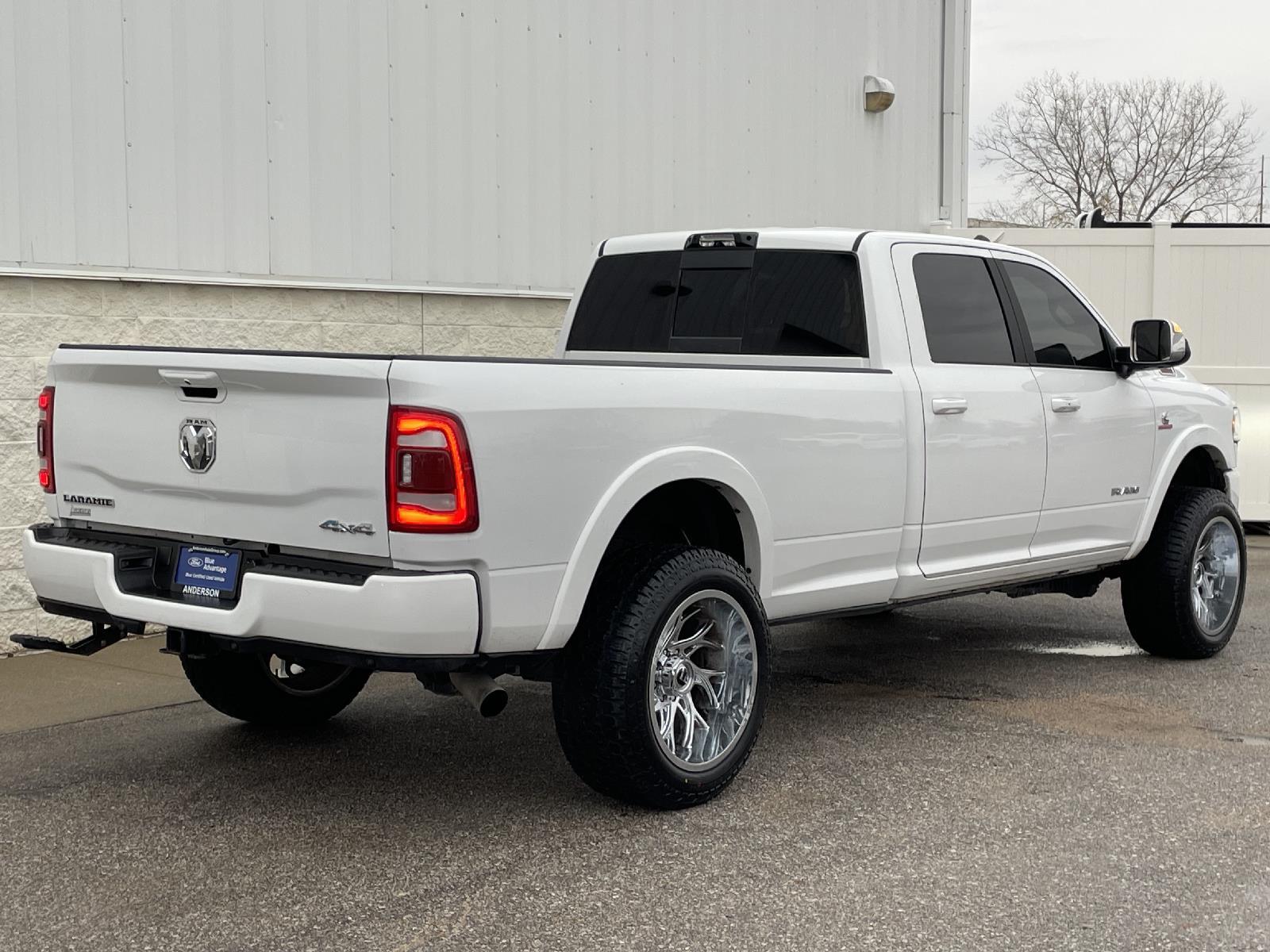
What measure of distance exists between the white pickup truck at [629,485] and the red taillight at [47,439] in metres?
0.02

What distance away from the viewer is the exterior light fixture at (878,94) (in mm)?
12578

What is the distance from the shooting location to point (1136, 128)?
51531mm

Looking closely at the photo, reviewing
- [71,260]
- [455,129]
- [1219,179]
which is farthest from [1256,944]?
[1219,179]

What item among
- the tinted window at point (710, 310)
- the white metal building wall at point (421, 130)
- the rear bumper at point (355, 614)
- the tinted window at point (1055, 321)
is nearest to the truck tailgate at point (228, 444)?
the rear bumper at point (355, 614)

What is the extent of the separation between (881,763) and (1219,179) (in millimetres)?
50291

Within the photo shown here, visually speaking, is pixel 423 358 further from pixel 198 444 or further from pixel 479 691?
pixel 479 691

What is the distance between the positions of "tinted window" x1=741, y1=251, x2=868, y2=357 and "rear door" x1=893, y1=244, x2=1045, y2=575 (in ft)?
0.71

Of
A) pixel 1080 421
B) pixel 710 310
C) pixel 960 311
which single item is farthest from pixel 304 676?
pixel 1080 421

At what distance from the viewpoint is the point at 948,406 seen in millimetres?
5934

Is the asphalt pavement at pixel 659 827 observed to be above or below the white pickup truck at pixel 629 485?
below

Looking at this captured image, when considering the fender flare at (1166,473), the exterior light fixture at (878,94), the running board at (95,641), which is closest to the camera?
the running board at (95,641)

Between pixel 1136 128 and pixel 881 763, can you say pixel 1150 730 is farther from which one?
pixel 1136 128

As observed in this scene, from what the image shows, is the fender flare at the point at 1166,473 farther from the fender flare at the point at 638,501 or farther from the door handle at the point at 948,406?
the fender flare at the point at 638,501

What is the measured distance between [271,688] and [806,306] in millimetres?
2574
